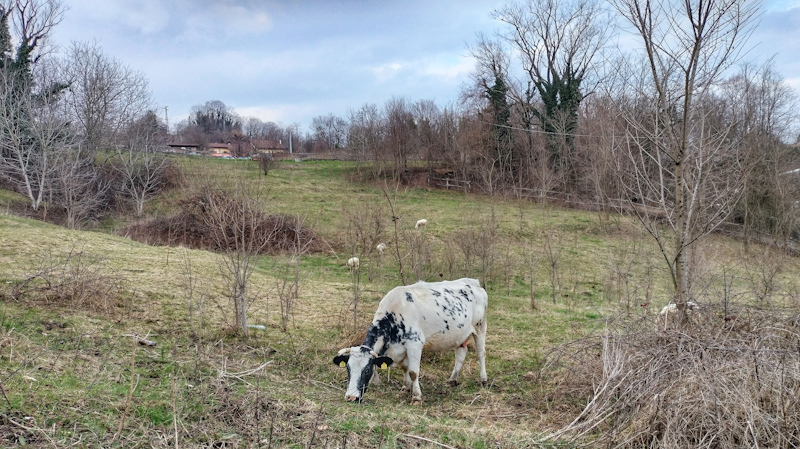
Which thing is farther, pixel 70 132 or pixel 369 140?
pixel 369 140

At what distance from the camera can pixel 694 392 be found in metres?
4.53

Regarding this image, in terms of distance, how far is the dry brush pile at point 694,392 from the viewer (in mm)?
4219

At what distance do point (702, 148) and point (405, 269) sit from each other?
1097 centimetres

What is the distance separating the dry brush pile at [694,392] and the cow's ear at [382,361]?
210cm

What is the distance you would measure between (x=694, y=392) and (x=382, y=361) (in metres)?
3.36

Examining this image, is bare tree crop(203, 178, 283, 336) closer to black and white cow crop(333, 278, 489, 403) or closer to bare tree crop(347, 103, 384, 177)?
black and white cow crop(333, 278, 489, 403)

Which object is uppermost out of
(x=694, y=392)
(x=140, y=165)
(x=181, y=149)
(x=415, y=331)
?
(x=181, y=149)

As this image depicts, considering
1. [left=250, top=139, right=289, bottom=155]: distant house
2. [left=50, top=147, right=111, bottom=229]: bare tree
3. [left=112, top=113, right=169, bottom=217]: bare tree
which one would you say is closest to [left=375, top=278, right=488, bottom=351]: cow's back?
[left=50, top=147, right=111, bottom=229]: bare tree

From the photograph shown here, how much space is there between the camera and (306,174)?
145 feet

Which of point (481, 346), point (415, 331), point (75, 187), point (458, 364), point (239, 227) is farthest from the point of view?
point (75, 187)

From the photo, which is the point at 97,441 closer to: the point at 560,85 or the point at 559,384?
the point at 559,384

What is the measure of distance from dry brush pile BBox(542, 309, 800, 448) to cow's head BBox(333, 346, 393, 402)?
7.28 ft

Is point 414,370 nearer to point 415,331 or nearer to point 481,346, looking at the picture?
point 415,331

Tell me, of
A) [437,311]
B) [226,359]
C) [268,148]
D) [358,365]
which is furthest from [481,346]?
[268,148]
